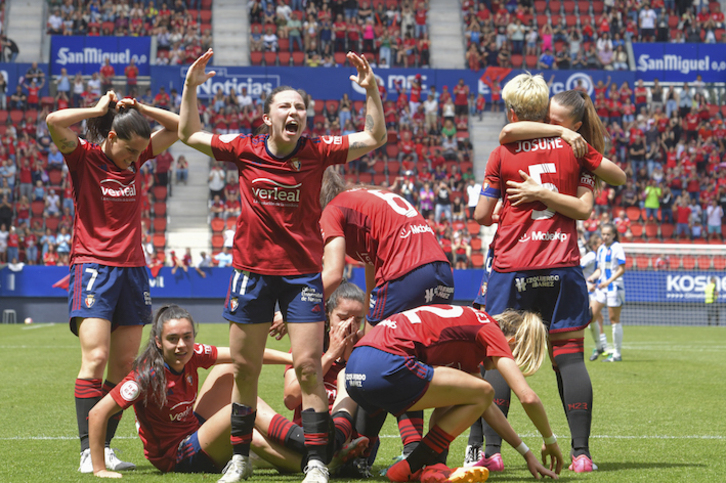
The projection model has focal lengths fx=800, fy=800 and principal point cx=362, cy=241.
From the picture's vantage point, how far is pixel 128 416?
7.18 meters

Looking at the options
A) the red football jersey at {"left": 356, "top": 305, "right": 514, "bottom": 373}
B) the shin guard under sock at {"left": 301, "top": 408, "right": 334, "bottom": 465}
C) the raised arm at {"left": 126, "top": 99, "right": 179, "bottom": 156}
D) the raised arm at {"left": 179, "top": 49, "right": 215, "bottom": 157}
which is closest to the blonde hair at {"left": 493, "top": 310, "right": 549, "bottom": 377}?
the red football jersey at {"left": 356, "top": 305, "right": 514, "bottom": 373}

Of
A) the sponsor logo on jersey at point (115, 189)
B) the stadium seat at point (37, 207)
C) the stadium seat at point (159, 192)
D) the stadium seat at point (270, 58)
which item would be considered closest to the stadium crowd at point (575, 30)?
the stadium seat at point (270, 58)

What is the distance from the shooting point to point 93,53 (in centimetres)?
2853

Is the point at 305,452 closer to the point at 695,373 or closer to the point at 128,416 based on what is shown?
the point at 128,416

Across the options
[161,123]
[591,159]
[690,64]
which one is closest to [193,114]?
[161,123]

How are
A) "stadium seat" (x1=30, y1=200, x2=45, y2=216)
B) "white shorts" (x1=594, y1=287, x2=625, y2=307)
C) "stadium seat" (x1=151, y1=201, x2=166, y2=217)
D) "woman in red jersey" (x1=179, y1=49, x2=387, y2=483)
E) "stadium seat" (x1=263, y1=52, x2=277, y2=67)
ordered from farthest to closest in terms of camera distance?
"stadium seat" (x1=263, y1=52, x2=277, y2=67)
"stadium seat" (x1=151, y1=201, x2=166, y2=217)
"stadium seat" (x1=30, y1=200, x2=45, y2=216)
"white shorts" (x1=594, y1=287, x2=625, y2=307)
"woman in red jersey" (x1=179, y1=49, x2=387, y2=483)

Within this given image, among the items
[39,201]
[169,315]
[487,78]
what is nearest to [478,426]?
[169,315]

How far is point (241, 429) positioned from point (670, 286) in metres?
18.8

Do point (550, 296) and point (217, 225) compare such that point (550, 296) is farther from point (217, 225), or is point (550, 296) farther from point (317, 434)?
point (217, 225)

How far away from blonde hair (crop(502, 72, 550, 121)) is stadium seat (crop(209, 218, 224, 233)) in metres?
20.8

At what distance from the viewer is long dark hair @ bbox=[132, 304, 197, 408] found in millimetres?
4625

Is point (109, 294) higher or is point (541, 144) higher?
point (541, 144)

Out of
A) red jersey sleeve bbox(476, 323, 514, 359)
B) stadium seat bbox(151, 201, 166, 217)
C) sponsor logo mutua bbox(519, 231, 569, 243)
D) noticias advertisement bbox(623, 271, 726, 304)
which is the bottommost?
noticias advertisement bbox(623, 271, 726, 304)

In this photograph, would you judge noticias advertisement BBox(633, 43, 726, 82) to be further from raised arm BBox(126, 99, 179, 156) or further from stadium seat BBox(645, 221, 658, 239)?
raised arm BBox(126, 99, 179, 156)
